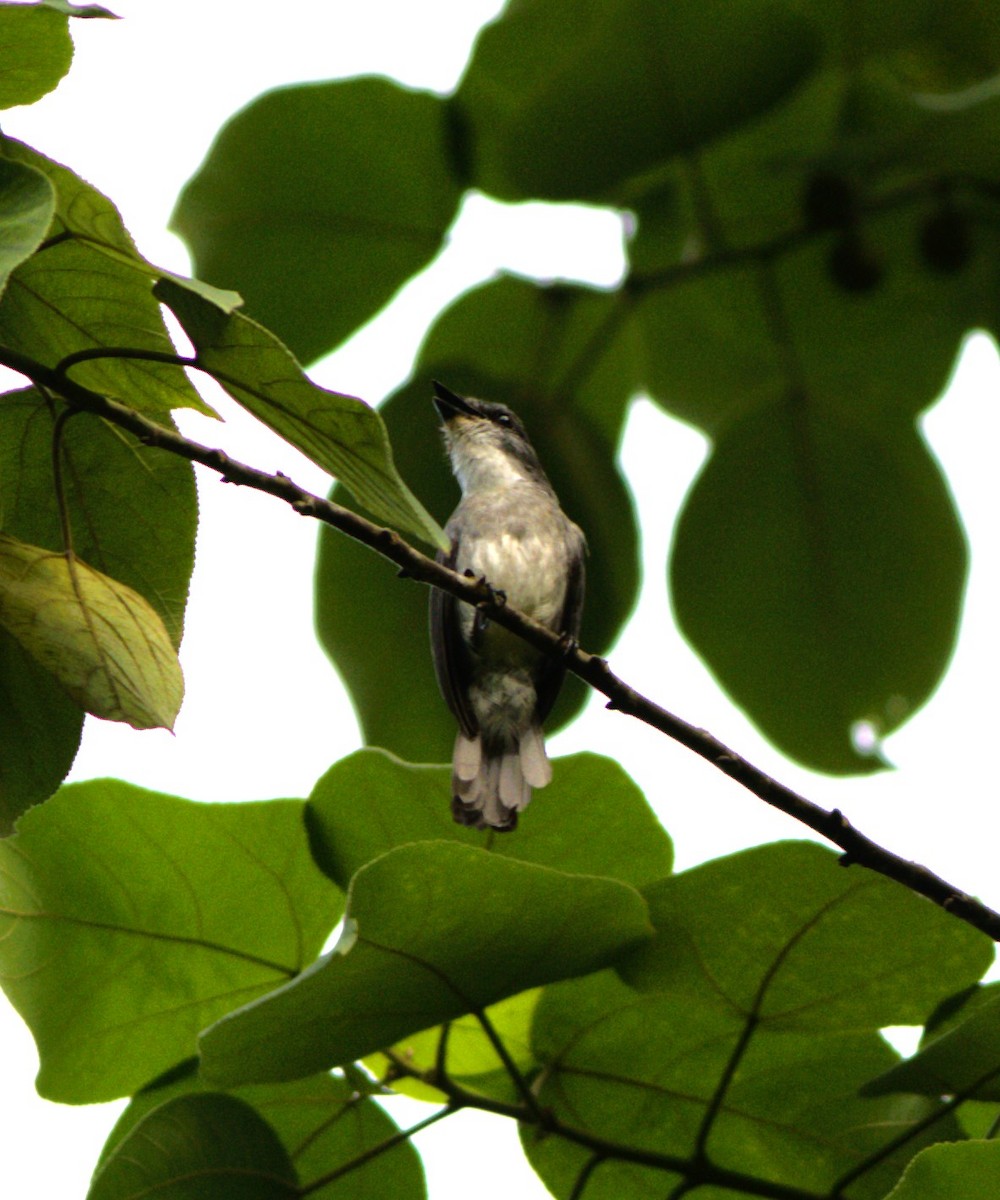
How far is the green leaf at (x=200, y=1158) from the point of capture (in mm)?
1813

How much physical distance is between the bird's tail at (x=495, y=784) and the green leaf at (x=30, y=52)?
3.31ft

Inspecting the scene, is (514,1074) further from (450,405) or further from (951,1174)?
(450,405)

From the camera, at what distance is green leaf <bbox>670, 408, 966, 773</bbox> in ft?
10.5

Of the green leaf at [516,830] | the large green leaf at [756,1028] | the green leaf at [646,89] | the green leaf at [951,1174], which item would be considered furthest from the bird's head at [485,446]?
the green leaf at [951,1174]

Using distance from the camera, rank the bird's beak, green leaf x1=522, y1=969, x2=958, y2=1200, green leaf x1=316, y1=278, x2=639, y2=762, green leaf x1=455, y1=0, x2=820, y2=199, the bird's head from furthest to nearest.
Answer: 1. the bird's head
2. the bird's beak
3. green leaf x1=316, y1=278, x2=639, y2=762
4. green leaf x1=455, y1=0, x2=820, y2=199
5. green leaf x1=522, y1=969, x2=958, y2=1200

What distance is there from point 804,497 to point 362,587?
36.8 inches

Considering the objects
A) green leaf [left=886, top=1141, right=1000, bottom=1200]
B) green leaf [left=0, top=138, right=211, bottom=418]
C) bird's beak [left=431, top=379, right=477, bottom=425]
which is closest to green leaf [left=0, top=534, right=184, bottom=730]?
green leaf [left=0, top=138, right=211, bottom=418]

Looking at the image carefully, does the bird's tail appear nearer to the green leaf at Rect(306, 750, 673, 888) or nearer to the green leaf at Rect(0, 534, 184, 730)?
the green leaf at Rect(306, 750, 673, 888)

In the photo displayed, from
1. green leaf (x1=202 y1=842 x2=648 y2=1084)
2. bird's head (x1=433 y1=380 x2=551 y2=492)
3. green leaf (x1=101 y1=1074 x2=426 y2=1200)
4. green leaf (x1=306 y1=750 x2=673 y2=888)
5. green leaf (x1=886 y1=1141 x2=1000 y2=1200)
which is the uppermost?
bird's head (x1=433 y1=380 x2=551 y2=492)

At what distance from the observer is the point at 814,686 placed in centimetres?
320

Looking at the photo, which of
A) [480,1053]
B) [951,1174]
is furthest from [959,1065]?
[480,1053]

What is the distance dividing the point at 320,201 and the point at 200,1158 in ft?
6.29

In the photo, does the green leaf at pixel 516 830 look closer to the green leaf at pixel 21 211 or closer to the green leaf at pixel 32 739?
the green leaf at pixel 32 739

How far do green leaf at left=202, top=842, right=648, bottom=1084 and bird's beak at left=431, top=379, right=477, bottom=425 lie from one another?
161 cm
